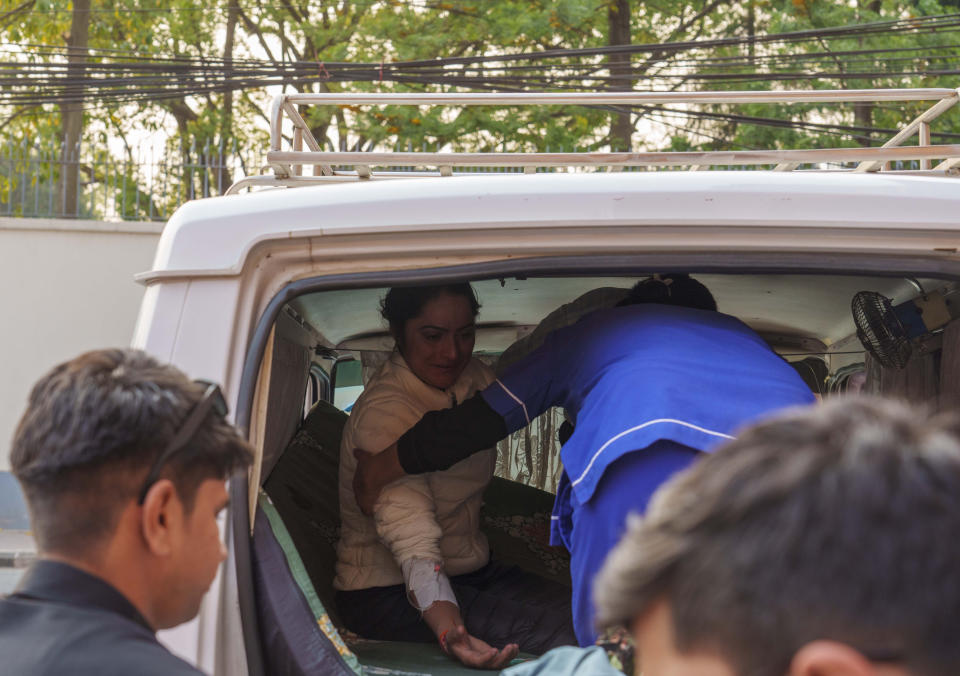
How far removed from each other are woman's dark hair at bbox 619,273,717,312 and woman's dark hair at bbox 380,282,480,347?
0.55 meters

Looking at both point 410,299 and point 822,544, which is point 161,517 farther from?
point 410,299

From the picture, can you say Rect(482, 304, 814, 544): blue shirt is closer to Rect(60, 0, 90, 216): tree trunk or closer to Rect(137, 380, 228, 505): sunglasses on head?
→ Rect(137, 380, 228, 505): sunglasses on head

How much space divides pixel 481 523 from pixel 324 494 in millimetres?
701

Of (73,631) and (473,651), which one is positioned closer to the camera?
(73,631)

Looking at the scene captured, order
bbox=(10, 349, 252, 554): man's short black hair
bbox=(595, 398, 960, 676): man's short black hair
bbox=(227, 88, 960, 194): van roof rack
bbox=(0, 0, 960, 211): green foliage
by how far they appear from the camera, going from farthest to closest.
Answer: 1. bbox=(0, 0, 960, 211): green foliage
2. bbox=(227, 88, 960, 194): van roof rack
3. bbox=(10, 349, 252, 554): man's short black hair
4. bbox=(595, 398, 960, 676): man's short black hair

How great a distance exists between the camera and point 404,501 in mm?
Answer: 2566

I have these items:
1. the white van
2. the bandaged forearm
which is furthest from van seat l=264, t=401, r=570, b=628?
the white van

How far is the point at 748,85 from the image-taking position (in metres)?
13.5

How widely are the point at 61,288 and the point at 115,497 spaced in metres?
10.0

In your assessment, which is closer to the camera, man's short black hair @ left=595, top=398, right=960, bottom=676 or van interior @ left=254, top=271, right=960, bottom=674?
man's short black hair @ left=595, top=398, right=960, bottom=676

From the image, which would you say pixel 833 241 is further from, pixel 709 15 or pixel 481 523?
pixel 709 15

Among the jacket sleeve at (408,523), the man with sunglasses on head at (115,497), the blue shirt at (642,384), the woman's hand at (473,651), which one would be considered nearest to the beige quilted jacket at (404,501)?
the jacket sleeve at (408,523)

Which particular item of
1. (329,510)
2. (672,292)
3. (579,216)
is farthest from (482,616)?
(579,216)

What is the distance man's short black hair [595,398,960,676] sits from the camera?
0.63m
